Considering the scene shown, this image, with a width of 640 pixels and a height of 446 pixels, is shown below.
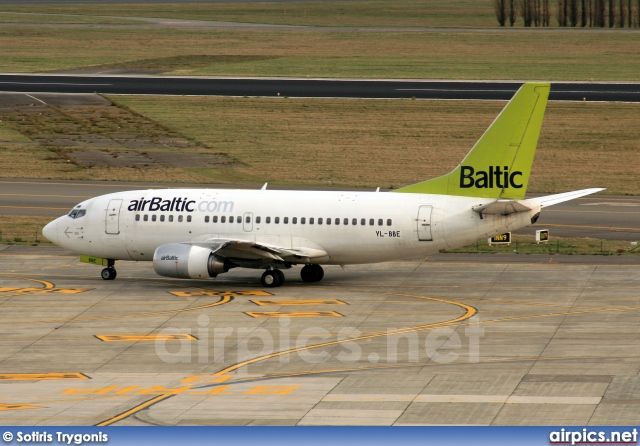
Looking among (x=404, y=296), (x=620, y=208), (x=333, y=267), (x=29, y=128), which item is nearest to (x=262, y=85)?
(x=29, y=128)

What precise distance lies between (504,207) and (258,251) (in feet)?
38.3

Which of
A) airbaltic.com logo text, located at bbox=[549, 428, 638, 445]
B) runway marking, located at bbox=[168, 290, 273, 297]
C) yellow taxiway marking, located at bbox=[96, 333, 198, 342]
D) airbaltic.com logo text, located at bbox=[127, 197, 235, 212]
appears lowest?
runway marking, located at bbox=[168, 290, 273, 297]

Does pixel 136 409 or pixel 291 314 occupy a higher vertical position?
pixel 136 409

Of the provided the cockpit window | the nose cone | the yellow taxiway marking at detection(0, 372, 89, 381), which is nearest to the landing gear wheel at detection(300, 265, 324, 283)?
the cockpit window

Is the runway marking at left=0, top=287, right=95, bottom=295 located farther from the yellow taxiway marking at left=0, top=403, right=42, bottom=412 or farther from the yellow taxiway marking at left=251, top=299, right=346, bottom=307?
the yellow taxiway marking at left=0, top=403, right=42, bottom=412

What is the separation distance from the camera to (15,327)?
48938mm

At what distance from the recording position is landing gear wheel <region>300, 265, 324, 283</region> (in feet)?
192

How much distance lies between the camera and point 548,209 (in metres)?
79.5

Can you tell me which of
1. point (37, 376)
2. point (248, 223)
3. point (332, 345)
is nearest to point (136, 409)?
point (37, 376)

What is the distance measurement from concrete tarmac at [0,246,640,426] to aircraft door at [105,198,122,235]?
2.69m

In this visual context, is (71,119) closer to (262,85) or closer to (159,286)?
(262,85)

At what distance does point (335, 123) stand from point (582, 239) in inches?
1594

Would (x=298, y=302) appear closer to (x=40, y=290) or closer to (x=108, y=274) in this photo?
(x=108, y=274)

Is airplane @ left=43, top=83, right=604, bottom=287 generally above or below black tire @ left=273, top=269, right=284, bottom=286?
above
